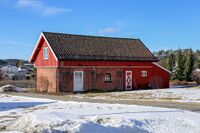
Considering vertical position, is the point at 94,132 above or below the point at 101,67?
below

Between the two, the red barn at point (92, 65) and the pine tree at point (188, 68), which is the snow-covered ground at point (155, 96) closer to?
the red barn at point (92, 65)

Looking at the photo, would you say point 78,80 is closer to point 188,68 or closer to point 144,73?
point 144,73

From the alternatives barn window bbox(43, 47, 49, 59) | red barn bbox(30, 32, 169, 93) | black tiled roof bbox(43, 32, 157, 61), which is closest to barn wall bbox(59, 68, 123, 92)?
red barn bbox(30, 32, 169, 93)

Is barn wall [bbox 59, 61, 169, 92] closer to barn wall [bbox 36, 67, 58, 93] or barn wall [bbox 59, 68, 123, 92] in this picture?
barn wall [bbox 59, 68, 123, 92]

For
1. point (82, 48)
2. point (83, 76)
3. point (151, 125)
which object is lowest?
point (151, 125)

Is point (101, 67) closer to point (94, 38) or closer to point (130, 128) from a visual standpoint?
point (94, 38)

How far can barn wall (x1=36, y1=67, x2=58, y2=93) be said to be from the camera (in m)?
36.1

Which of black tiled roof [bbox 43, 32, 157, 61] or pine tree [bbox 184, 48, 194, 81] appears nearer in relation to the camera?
black tiled roof [bbox 43, 32, 157, 61]

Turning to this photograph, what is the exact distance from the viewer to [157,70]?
141 ft

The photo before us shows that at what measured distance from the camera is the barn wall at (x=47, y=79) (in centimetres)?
3606

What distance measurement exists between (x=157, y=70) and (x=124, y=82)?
16.9ft

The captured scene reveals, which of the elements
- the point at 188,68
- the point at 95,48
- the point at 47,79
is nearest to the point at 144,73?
the point at 95,48

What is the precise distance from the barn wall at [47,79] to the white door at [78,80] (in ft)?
6.04

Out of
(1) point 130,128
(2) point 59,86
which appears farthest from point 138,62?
(1) point 130,128
